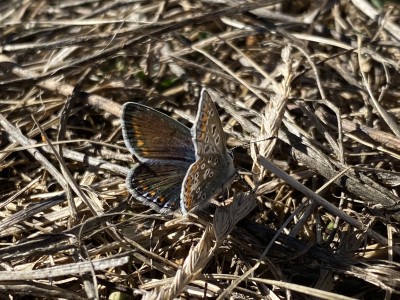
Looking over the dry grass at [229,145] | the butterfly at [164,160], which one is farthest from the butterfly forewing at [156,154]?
the dry grass at [229,145]

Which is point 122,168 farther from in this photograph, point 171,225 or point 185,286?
point 185,286

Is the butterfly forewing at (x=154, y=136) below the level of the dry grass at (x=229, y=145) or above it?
above

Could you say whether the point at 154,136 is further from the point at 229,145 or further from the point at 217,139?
the point at 229,145

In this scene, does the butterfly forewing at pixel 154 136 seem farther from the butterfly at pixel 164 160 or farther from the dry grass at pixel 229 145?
the dry grass at pixel 229 145

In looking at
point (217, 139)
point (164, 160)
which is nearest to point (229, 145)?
point (164, 160)

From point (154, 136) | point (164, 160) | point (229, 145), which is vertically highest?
point (154, 136)

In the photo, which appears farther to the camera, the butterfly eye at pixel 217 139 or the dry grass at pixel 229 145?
the dry grass at pixel 229 145
